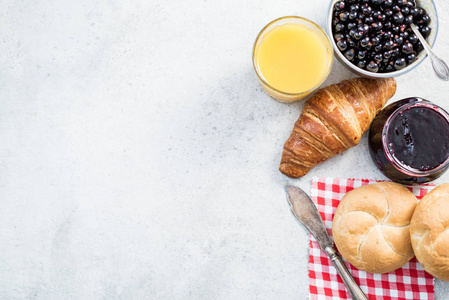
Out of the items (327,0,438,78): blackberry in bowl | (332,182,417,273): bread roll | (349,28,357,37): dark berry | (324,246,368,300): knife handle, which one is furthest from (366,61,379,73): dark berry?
(324,246,368,300): knife handle

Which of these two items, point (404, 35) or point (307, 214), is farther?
point (307, 214)

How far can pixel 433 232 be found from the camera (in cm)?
118

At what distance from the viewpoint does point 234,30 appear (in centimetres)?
148

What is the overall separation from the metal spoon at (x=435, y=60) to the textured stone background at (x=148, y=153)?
0.69 ft

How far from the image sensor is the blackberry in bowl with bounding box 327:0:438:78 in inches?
46.4

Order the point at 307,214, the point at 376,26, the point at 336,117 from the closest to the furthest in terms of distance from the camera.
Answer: the point at 376,26, the point at 336,117, the point at 307,214

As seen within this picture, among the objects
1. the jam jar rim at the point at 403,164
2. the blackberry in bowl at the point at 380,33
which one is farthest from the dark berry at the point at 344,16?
the jam jar rim at the point at 403,164

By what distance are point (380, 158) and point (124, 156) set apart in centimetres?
88

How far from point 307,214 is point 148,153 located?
1.98 ft

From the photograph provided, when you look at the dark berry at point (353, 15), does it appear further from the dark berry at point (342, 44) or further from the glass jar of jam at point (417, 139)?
the glass jar of jam at point (417, 139)

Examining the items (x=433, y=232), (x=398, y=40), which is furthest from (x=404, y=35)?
(x=433, y=232)

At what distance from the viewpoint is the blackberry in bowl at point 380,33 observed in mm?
1178

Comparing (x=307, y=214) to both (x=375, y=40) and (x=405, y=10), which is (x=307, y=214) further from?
(x=405, y=10)

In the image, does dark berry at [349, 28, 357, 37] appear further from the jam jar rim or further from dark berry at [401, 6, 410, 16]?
the jam jar rim
